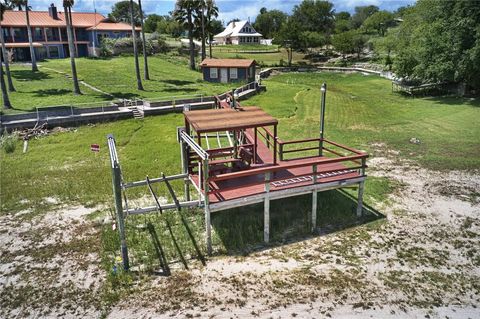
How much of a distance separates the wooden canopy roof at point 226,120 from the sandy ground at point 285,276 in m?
3.79

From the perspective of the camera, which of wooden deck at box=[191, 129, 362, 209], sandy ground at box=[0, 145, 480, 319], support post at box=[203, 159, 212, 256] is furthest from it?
wooden deck at box=[191, 129, 362, 209]

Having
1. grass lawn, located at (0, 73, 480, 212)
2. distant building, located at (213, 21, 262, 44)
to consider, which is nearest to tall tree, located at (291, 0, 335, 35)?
distant building, located at (213, 21, 262, 44)

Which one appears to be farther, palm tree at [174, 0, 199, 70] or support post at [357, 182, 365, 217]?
palm tree at [174, 0, 199, 70]

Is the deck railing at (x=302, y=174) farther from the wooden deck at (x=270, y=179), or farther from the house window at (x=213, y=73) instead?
the house window at (x=213, y=73)

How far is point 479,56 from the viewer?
28.3 metres

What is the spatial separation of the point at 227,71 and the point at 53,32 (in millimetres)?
26715

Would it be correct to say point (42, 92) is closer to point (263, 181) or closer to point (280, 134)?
point (280, 134)

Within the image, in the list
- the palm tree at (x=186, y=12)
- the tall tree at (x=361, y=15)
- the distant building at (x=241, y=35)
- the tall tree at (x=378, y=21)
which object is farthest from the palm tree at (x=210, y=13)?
the tall tree at (x=361, y=15)

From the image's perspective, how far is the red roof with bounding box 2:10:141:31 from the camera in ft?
164

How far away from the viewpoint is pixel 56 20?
53219 mm

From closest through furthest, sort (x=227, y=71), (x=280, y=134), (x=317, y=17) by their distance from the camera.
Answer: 1. (x=280, y=134)
2. (x=227, y=71)
3. (x=317, y=17)

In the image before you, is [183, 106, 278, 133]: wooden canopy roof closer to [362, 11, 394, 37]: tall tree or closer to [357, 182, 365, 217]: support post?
[357, 182, 365, 217]: support post

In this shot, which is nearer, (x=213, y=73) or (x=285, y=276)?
(x=285, y=276)

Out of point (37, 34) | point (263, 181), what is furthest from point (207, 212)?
point (37, 34)
